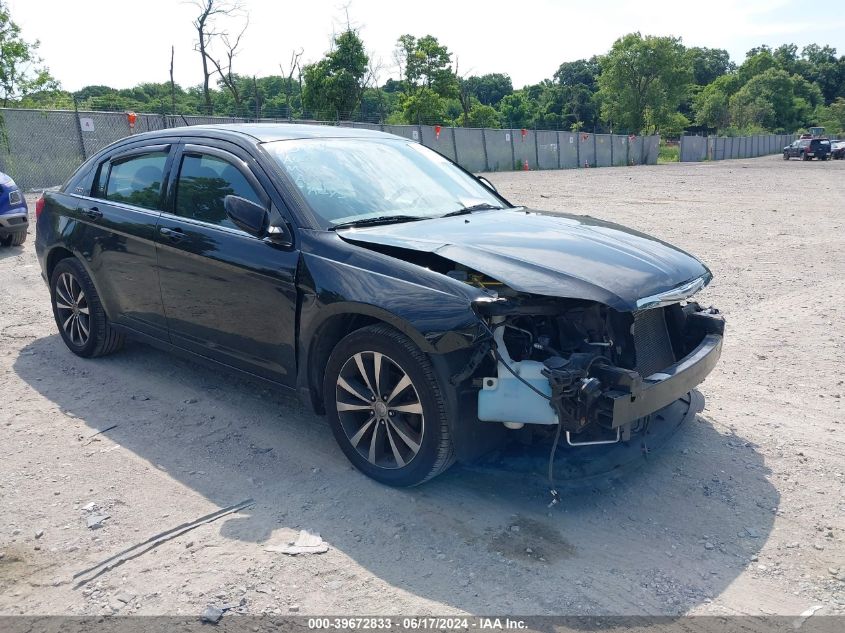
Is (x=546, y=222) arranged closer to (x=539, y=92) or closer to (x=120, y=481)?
(x=120, y=481)

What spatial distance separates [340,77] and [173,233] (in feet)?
136

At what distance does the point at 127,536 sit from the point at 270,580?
0.83 m

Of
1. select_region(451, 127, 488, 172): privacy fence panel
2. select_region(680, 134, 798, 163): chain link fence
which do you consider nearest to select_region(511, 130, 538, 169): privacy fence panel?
select_region(451, 127, 488, 172): privacy fence panel

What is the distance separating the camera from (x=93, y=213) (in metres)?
5.37

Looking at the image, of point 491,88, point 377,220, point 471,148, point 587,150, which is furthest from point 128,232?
point 491,88

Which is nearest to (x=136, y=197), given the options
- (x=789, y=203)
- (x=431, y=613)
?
(x=431, y=613)

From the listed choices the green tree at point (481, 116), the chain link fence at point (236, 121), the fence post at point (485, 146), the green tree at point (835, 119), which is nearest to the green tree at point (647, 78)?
the green tree at point (481, 116)

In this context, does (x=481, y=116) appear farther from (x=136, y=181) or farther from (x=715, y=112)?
(x=136, y=181)

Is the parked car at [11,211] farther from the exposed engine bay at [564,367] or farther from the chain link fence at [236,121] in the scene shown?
the exposed engine bay at [564,367]

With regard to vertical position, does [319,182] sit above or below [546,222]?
above

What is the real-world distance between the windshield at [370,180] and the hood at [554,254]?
0.77 ft

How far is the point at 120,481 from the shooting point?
155 inches

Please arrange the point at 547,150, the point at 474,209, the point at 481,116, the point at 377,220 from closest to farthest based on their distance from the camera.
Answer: the point at 377,220
the point at 474,209
the point at 547,150
the point at 481,116

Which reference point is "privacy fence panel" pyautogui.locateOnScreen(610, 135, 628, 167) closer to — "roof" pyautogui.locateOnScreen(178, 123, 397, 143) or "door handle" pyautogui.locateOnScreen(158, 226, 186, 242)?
"roof" pyautogui.locateOnScreen(178, 123, 397, 143)
